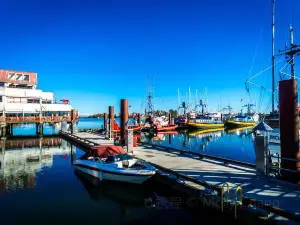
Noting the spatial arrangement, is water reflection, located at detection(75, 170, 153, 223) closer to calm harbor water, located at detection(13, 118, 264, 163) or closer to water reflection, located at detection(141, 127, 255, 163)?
calm harbor water, located at detection(13, 118, 264, 163)

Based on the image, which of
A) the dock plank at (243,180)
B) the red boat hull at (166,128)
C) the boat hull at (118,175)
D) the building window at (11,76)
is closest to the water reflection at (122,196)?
the boat hull at (118,175)

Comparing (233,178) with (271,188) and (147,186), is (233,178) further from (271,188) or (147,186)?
(147,186)

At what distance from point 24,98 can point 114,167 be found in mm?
→ 56859

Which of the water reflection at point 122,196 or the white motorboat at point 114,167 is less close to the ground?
the white motorboat at point 114,167

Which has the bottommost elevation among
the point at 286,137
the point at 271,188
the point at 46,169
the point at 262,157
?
the point at 46,169

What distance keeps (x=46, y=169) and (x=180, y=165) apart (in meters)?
11.5

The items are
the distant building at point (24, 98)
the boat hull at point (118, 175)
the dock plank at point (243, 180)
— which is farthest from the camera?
the distant building at point (24, 98)

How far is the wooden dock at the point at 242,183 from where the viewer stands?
813 centimetres

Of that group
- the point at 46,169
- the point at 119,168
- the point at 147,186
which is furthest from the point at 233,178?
the point at 46,169

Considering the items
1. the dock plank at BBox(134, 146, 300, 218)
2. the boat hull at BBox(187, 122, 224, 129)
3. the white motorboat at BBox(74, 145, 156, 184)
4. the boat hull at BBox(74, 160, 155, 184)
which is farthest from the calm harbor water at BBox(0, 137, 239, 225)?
the boat hull at BBox(187, 122, 224, 129)

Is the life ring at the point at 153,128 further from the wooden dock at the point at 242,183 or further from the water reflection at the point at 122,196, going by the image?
the water reflection at the point at 122,196

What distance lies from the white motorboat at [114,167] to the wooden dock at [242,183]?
1.11 meters

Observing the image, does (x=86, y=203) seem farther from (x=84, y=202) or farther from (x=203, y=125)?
(x=203, y=125)

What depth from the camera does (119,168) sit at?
14.0 metres
